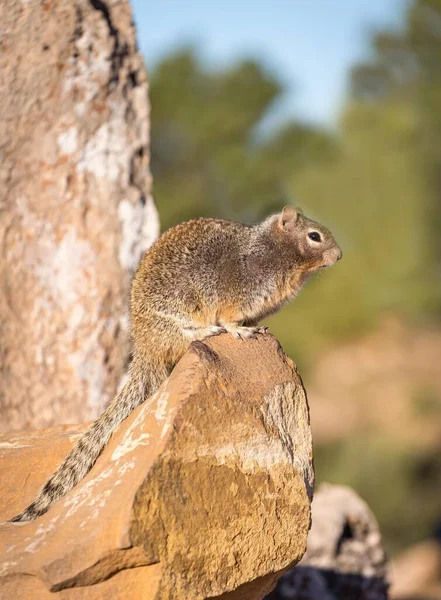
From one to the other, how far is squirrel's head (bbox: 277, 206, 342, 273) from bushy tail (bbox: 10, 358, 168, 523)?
5.30 ft

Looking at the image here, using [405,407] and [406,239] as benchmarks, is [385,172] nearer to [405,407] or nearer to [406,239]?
[406,239]

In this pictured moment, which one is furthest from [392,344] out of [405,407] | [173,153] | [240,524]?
[240,524]

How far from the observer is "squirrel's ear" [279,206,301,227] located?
6.89m

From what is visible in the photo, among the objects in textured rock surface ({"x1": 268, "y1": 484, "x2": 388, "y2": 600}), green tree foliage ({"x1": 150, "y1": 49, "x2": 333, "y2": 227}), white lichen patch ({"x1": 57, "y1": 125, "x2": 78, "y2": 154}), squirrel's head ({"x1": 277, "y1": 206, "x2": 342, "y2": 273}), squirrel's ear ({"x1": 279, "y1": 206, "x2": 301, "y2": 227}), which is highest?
white lichen patch ({"x1": 57, "y1": 125, "x2": 78, "y2": 154})

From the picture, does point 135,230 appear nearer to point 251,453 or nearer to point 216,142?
point 251,453

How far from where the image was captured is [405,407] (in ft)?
88.1

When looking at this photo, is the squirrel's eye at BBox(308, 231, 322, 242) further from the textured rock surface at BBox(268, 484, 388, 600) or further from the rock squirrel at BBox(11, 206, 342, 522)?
the textured rock surface at BBox(268, 484, 388, 600)

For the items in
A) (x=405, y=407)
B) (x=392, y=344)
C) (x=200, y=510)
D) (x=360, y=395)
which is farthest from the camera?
(x=392, y=344)

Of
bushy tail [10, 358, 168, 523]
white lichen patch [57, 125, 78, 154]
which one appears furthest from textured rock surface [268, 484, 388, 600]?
white lichen patch [57, 125, 78, 154]

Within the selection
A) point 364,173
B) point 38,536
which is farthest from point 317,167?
point 38,536

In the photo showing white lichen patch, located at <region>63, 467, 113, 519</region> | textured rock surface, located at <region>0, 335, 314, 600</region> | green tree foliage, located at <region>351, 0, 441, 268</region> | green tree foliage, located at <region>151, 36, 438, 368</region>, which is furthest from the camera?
green tree foliage, located at <region>351, 0, 441, 268</region>

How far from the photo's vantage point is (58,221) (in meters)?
8.15

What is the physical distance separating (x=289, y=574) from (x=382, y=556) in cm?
99

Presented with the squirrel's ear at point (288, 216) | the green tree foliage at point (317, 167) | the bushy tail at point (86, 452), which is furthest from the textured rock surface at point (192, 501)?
the green tree foliage at point (317, 167)
